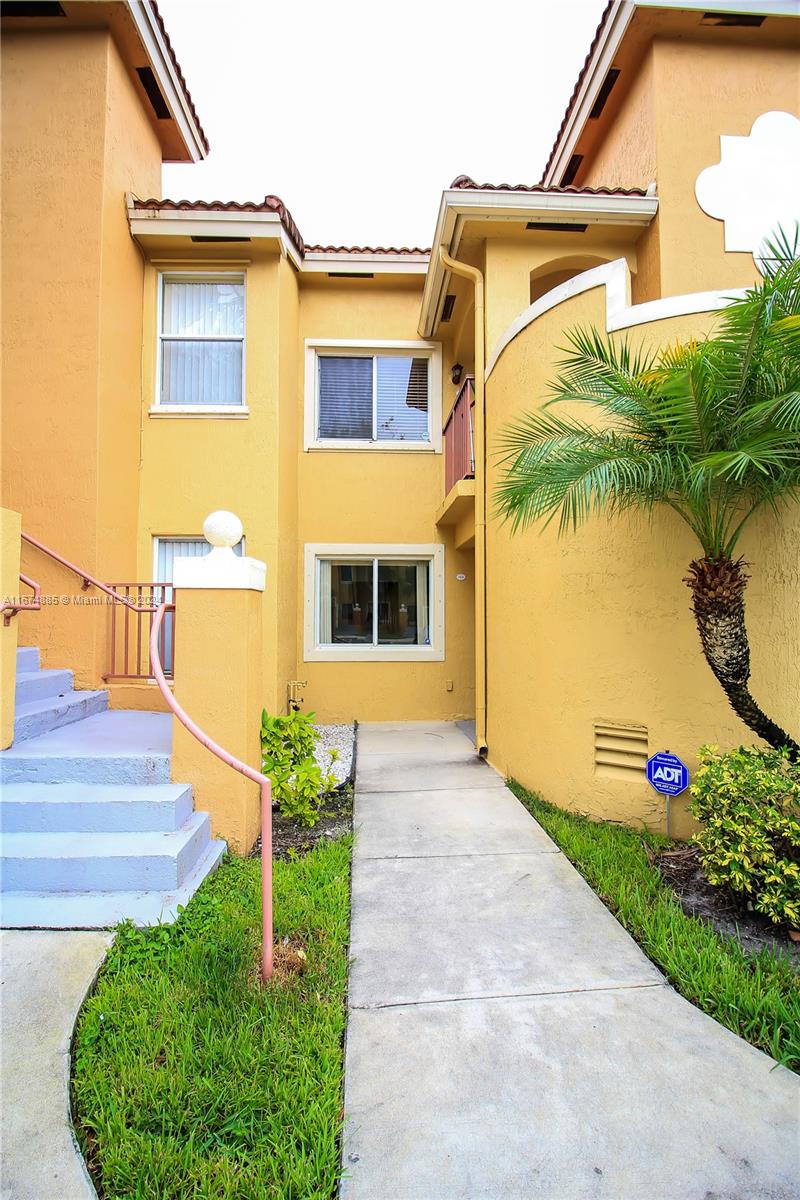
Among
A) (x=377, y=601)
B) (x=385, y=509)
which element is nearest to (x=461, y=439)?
(x=385, y=509)

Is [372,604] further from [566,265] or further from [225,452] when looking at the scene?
[566,265]

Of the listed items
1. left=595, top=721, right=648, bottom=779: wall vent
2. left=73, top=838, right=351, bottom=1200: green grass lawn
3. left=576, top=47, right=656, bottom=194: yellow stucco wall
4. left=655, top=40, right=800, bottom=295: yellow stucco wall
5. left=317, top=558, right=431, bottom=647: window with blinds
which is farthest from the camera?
left=317, top=558, right=431, bottom=647: window with blinds

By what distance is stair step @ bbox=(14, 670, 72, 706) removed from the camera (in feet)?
15.8

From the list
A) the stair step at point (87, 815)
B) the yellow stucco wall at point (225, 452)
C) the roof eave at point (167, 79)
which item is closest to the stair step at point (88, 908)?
the stair step at point (87, 815)

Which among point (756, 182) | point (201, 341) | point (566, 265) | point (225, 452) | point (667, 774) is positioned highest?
point (756, 182)

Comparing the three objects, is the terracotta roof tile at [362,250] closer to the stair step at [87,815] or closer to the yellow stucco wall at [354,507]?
the yellow stucco wall at [354,507]

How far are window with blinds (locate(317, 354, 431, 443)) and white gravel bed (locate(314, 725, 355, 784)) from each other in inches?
174

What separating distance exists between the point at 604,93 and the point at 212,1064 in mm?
10466

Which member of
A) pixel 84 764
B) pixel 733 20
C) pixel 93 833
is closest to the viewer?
pixel 93 833

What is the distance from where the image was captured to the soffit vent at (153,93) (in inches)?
270

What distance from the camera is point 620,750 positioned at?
4.73 meters

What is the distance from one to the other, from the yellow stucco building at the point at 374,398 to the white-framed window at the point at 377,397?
4 centimetres

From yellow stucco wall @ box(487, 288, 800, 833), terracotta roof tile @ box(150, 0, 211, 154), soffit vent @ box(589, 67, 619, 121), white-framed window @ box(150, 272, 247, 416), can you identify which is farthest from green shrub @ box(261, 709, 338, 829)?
soffit vent @ box(589, 67, 619, 121)

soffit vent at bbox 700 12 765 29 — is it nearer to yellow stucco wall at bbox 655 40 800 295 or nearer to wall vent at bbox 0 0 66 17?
yellow stucco wall at bbox 655 40 800 295
